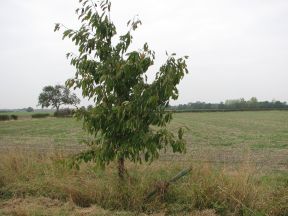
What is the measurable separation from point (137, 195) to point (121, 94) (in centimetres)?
194

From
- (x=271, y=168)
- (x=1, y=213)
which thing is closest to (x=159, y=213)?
(x=1, y=213)

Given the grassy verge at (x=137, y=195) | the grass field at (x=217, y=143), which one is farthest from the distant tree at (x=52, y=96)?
the grassy verge at (x=137, y=195)

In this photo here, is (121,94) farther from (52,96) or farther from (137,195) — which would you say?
(52,96)

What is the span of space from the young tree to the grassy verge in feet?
2.26

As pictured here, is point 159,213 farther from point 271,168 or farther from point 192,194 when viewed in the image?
point 271,168

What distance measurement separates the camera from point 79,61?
23.7ft

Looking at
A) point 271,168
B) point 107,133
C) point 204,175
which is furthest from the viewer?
point 271,168

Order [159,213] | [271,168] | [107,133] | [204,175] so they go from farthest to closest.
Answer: [271,168]
[204,175]
[107,133]
[159,213]

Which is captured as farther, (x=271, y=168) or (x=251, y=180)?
(x=271, y=168)

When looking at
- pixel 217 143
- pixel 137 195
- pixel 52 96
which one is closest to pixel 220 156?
pixel 137 195

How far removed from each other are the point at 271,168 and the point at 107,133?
605 cm

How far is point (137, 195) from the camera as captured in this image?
22.7 ft

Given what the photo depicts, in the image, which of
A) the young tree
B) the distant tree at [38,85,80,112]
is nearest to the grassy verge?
the young tree

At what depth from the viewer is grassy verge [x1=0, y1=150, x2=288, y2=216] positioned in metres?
6.48
